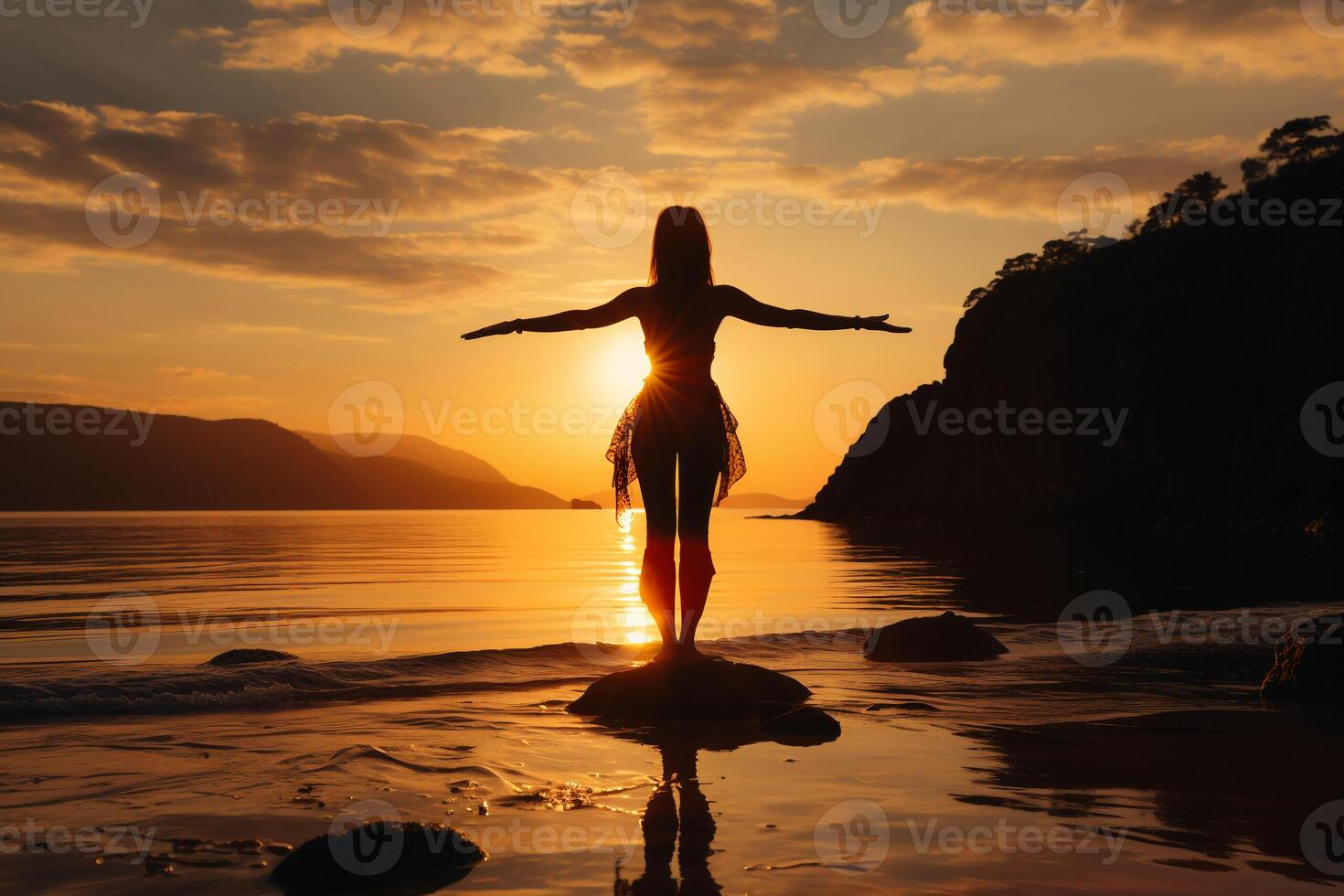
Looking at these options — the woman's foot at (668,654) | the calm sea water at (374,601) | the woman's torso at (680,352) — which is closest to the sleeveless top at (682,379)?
the woman's torso at (680,352)

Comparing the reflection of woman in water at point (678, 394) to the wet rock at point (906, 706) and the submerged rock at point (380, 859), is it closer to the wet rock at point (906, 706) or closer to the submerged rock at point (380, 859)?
the wet rock at point (906, 706)

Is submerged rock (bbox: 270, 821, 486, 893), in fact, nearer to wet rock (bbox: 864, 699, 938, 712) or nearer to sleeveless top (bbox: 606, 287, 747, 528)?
sleeveless top (bbox: 606, 287, 747, 528)

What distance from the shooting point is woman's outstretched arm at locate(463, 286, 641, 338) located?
7285mm

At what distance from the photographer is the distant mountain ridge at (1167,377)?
226ft

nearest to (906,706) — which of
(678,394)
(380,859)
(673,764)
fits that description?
(673,764)

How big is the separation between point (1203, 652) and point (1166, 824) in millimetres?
7604

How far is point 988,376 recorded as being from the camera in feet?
402

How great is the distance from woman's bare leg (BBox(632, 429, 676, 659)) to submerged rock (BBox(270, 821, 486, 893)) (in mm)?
3569

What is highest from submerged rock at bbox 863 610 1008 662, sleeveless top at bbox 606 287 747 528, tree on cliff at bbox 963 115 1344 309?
tree on cliff at bbox 963 115 1344 309

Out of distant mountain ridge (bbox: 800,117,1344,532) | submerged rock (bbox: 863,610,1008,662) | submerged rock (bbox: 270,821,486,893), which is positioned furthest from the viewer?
distant mountain ridge (bbox: 800,117,1344,532)

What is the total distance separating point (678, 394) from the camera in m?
7.50

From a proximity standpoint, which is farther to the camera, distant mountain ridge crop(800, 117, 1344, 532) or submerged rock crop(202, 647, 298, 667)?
distant mountain ridge crop(800, 117, 1344, 532)

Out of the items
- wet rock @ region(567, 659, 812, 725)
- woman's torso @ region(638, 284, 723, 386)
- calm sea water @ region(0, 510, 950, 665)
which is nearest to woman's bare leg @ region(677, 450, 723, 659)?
wet rock @ region(567, 659, 812, 725)

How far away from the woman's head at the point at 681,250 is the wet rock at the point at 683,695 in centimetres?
287
